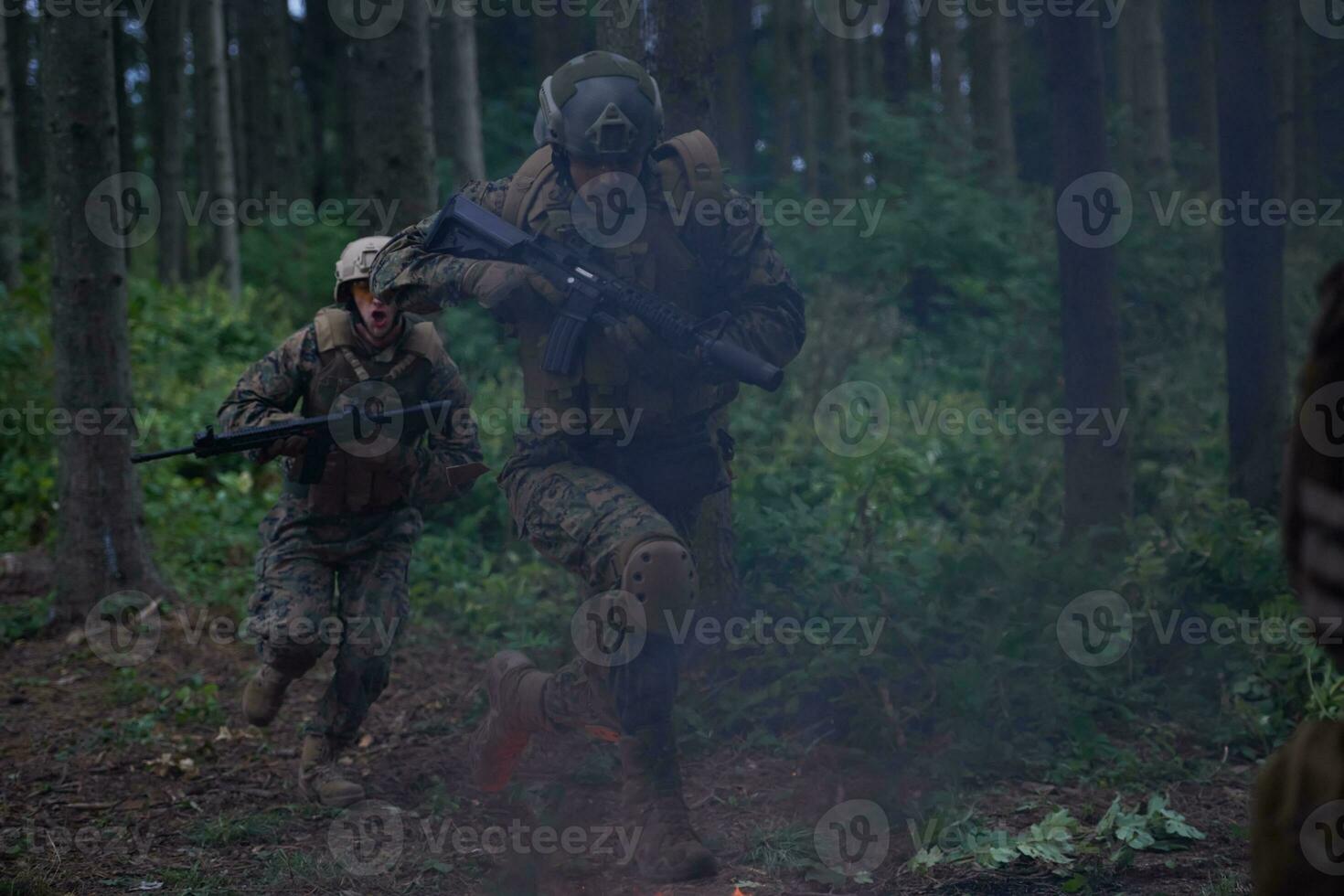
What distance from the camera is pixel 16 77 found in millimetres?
23656

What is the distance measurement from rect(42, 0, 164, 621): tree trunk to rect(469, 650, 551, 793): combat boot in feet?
10.8

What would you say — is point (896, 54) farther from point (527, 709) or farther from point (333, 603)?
point (527, 709)

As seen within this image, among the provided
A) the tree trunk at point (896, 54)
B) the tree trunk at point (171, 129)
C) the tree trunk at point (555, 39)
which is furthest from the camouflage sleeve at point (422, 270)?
the tree trunk at point (896, 54)

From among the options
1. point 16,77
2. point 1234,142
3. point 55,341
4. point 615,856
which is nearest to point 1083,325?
point 1234,142

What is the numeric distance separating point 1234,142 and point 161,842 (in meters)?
6.67

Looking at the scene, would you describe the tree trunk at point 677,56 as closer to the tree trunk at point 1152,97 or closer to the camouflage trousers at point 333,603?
the camouflage trousers at point 333,603

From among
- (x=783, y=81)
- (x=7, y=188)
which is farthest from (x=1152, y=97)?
(x=7, y=188)

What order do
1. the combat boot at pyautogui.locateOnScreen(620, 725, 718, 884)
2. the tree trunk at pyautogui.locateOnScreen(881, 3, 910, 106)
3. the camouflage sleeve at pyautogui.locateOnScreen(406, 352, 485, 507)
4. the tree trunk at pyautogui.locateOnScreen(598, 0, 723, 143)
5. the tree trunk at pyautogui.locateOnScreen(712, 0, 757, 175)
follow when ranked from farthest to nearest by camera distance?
the tree trunk at pyautogui.locateOnScreen(712, 0, 757, 175), the tree trunk at pyautogui.locateOnScreen(881, 3, 910, 106), the tree trunk at pyautogui.locateOnScreen(598, 0, 723, 143), the camouflage sleeve at pyautogui.locateOnScreen(406, 352, 485, 507), the combat boot at pyautogui.locateOnScreen(620, 725, 718, 884)

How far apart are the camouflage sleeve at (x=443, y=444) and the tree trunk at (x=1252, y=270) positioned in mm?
4512

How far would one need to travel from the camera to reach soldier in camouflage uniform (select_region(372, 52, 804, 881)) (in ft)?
13.9

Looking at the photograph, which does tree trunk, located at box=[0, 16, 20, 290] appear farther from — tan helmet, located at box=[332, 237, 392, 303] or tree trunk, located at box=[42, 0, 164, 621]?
tan helmet, located at box=[332, 237, 392, 303]

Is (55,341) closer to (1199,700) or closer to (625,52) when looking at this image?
(625,52)

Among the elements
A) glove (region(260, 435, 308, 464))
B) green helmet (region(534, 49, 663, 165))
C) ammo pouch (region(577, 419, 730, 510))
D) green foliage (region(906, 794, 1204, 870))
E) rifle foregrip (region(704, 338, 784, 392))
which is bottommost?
green foliage (region(906, 794, 1204, 870))

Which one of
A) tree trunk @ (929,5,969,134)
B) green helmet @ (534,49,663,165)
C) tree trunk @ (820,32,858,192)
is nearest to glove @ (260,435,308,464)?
green helmet @ (534,49,663,165)
